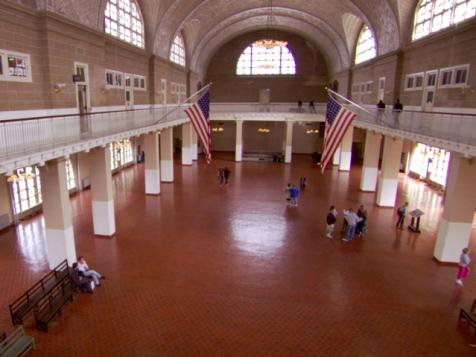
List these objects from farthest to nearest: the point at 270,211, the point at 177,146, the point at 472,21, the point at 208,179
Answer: the point at 177,146 → the point at 208,179 → the point at 270,211 → the point at 472,21

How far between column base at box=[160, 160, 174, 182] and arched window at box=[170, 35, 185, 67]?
1056 centimetres

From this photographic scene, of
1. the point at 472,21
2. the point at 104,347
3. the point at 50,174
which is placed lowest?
the point at 104,347

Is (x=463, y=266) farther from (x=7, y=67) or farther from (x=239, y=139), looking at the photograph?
(x=239, y=139)

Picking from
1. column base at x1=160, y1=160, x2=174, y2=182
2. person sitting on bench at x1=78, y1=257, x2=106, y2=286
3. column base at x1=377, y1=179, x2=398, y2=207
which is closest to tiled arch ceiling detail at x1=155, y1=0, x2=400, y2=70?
column base at x1=160, y1=160, x2=174, y2=182

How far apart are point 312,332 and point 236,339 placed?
181cm

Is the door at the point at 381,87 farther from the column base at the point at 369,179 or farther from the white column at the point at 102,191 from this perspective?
the white column at the point at 102,191

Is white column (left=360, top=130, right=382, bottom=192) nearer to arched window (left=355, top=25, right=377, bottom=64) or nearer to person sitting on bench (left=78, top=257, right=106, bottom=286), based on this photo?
arched window (left=355, top=25, right=377, bottom=64)

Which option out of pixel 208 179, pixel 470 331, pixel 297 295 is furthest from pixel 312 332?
pixel 208 179

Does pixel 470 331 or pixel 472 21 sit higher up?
pixel 472 21

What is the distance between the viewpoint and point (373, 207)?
59.2 feet

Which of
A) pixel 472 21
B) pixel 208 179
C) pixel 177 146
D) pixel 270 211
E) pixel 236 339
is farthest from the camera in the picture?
pixel 177 146

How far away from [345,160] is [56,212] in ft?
74.6

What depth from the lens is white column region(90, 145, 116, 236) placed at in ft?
40.0

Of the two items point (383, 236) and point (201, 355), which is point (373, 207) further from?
point (201, 355)
